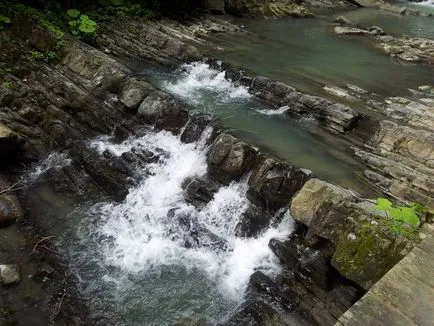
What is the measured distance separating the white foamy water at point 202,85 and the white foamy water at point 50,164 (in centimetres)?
412

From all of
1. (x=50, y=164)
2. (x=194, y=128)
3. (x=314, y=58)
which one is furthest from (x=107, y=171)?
(x=314, y=58)

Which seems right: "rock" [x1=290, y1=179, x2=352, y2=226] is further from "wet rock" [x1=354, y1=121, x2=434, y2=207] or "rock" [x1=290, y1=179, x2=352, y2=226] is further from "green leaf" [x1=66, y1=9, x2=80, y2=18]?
"green leaf" [x1=66, y1=9, x2=80, y2=18]

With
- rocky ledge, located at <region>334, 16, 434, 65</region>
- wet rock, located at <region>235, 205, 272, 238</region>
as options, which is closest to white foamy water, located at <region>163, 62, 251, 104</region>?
wet rock, located at <region>235, 205, 272, 238</region>

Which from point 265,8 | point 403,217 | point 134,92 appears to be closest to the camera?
point 403,217

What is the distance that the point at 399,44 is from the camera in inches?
795

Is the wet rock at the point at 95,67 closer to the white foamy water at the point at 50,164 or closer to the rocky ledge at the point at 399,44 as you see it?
the white foamy water at the point at 50,164

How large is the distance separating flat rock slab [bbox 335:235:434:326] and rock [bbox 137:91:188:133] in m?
7.54

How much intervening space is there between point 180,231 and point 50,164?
4125mm

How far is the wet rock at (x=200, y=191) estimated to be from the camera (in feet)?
30.5

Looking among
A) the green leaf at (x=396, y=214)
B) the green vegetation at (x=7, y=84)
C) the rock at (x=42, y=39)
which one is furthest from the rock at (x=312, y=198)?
the rock at (x=42, y=39)

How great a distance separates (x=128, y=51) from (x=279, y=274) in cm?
1094

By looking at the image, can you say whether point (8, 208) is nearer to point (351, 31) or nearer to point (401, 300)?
Result: point (401, 300)

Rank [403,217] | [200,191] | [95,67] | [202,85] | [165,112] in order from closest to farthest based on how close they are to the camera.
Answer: [403,217]
[200,191]
[165,112]
[95,67]
[202,85]

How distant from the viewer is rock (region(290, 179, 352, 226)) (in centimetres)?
772
